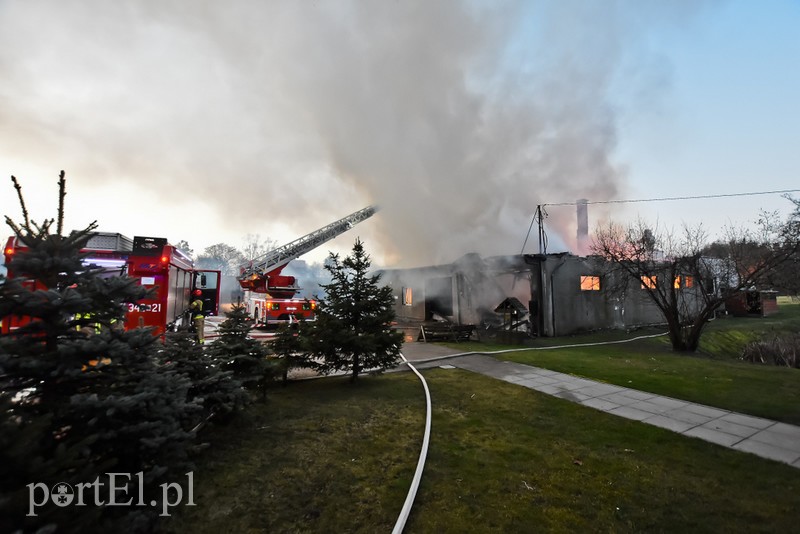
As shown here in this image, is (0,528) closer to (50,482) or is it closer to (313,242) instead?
(50,482)

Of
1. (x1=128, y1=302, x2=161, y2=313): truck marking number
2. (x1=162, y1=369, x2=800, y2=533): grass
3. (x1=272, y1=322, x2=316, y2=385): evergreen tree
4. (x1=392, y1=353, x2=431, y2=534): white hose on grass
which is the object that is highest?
(x1=128, y1=302, x2=161, y2=313): truck marking number

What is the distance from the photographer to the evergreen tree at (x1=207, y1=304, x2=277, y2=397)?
5160 millimetres

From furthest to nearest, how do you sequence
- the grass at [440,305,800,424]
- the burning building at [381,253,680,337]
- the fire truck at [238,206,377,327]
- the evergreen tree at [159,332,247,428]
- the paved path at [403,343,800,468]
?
the burning building at [381,253,680,337] → the fire truck at [238,206,377,327] → the grass at [440,305,800,424] → the paved path at [403,343,800,468] → the evergreen tree at [159,332,247,428]

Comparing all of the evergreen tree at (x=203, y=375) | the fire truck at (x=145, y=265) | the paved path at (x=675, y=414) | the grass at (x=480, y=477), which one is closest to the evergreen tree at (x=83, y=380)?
the grass at (x=480, y=477)

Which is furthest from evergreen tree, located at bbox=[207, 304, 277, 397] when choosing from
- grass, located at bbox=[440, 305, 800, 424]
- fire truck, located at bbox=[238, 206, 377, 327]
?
fire truck, located at bbox=[238, 206, 377, 327]

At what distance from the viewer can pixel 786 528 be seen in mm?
2818

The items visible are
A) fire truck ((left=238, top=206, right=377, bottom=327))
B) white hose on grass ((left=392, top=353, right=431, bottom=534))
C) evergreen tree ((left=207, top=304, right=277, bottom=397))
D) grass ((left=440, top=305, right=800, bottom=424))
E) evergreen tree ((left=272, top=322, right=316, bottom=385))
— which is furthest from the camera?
fire truck ((left=238, top=206, right=377, bottom=327))

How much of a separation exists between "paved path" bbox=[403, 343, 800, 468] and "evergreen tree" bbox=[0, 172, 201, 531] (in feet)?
20.6

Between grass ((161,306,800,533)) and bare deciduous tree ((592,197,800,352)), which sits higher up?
bare deciduous tree ((592,197,800,352))

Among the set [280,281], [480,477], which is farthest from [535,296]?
[480,477]

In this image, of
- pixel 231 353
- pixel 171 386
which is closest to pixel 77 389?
pixel 171 386

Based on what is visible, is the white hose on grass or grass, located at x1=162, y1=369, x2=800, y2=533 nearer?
the white hose on grass

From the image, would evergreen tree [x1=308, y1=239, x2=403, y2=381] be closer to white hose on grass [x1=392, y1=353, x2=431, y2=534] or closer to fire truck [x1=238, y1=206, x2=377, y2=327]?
white hose on grass [x1=392, y1=353, x2=431, y2=534]

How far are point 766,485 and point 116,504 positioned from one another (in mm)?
5806
